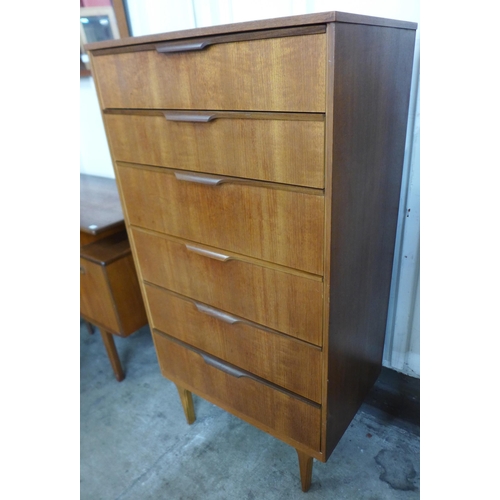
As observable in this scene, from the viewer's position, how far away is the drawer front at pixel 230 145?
2.32 feet

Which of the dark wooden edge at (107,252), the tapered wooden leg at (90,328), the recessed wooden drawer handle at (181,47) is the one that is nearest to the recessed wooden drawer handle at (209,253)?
the recessed wooden drawer handle at (181,47)

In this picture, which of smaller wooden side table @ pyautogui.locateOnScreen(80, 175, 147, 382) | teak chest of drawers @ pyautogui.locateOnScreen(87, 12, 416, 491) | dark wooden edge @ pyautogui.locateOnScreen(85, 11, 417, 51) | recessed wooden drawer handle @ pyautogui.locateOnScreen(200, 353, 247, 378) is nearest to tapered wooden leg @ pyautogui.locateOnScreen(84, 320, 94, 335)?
smaller wooden side table @ pyautogui.locateOnScreen(80, 175, 147, 382)

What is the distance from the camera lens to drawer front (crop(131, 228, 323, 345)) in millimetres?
857

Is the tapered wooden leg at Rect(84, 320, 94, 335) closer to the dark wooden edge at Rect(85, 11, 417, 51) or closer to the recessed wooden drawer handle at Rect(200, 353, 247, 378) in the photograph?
the recessed wooden drawer handle at Rect(200, 353, 247, 378)

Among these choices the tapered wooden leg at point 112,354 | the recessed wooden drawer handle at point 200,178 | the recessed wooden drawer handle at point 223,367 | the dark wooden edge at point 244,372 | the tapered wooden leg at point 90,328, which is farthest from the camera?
the tapered wooden leg at point 90,328

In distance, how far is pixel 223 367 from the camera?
3.66 feet

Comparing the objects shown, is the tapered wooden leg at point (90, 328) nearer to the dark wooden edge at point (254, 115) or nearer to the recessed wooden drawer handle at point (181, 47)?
the dark wooden edge at point (254, 115)

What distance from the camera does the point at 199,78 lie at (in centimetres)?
78

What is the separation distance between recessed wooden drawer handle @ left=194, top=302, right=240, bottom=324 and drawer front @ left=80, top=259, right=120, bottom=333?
0.51 m

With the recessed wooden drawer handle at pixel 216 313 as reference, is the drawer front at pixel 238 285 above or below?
above

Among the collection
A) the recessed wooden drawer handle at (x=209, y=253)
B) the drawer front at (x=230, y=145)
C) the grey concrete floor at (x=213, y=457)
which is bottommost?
the grey concrete floor at (x=213, y=457)
